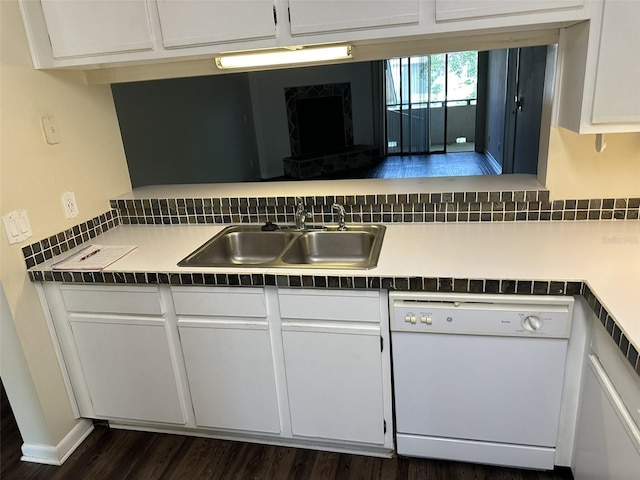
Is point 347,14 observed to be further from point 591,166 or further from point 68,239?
point 68,239

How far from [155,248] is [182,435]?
34.4 inches

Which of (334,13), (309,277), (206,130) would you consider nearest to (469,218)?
(309,277)

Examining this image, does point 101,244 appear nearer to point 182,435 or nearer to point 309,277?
point 182,435

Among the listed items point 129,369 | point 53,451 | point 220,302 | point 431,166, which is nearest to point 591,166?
point 220,302

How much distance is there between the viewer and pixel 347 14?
1.56 m

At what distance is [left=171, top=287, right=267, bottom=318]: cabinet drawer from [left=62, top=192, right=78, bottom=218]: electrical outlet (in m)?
0.71

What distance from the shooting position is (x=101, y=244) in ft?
6.82

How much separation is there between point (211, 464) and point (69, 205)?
1.31 meters

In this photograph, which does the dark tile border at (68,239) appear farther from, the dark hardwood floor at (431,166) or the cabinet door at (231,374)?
the dark hardwood floor at (431,166)

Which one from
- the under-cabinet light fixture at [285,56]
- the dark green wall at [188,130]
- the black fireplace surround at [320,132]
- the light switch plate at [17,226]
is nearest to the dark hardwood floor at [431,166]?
the black fireplace surround at [320,132]

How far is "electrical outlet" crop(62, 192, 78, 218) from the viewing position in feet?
6.57

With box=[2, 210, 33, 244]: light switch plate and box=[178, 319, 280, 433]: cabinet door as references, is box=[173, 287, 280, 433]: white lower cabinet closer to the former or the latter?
box=[178, 319, 280, 433]: cabinet door

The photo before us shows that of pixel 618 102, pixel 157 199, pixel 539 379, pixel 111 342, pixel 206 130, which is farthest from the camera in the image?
pixel 206 130

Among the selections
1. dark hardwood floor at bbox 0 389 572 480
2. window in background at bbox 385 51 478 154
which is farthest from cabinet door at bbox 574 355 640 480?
window in background at bbox 385 51 478 154
